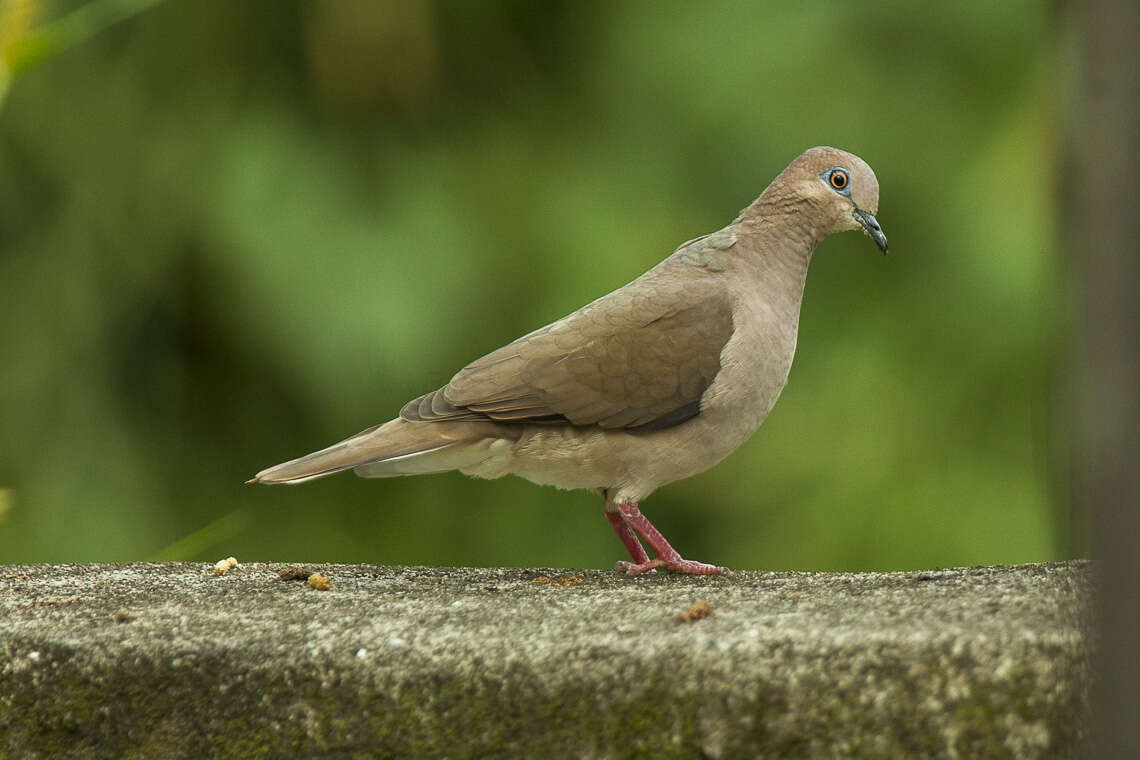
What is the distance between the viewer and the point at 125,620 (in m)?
2.09

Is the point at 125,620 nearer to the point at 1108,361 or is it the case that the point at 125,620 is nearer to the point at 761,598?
the point at 761,598

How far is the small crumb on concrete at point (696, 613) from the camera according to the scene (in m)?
1.94

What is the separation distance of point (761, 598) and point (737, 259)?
1.16 metres

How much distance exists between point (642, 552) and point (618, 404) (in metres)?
0.36

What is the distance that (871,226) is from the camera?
3189 millimetres

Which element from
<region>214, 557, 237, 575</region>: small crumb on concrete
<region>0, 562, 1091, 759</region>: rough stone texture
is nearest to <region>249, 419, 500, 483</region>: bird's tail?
<region>214, 557, 237, 575</region>: small crumb on concrete

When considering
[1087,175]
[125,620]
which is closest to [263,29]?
[125,620]

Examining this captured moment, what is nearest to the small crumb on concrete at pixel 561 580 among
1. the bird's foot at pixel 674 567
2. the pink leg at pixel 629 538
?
the bird's foot at pixel 674 567

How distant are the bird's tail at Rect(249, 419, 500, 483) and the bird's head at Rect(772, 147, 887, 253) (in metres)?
0.96

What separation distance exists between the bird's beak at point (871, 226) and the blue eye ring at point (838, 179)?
0.06 metres

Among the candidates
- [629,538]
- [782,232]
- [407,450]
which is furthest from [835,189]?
[407,450]

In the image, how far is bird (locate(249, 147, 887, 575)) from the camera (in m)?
2.86

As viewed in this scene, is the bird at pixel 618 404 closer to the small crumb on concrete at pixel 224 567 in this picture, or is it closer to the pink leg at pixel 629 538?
the pink leg at pixel 629 538

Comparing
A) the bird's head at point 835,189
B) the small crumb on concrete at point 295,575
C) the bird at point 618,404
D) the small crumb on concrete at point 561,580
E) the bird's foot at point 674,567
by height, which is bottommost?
the bird's foot at point 674,567
